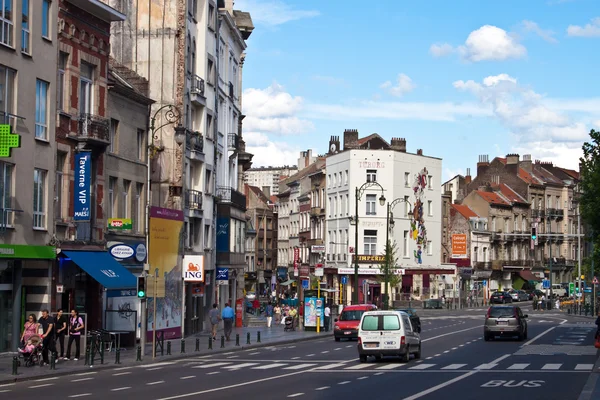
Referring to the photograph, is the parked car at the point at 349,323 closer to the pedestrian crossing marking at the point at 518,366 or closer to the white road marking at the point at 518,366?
the white road marking at the point at 518,366

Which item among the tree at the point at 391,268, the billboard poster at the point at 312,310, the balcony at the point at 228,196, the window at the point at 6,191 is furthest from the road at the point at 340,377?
the tree at the point at 391,268

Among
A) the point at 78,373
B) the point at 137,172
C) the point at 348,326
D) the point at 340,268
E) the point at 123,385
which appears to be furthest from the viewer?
the point at 340,268

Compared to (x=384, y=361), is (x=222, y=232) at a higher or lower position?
higher

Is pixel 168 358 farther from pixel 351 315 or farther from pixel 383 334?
pixel 351 315

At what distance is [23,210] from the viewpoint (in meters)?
35.3

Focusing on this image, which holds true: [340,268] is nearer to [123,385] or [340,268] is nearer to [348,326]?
[348,326]

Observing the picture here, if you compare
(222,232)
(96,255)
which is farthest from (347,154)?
(96,255)

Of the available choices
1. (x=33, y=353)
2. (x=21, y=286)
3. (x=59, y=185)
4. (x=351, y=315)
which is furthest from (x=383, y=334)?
(x=351, y=315)

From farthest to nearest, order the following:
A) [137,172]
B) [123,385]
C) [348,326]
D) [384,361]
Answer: [348,326]
[137,172]
[384,361]
[123,385]

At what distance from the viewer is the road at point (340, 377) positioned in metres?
23.5

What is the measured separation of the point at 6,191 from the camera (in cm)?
3462

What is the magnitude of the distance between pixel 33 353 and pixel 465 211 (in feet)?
310

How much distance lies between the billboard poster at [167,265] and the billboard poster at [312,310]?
36.4 feet

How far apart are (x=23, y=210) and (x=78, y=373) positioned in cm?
741
